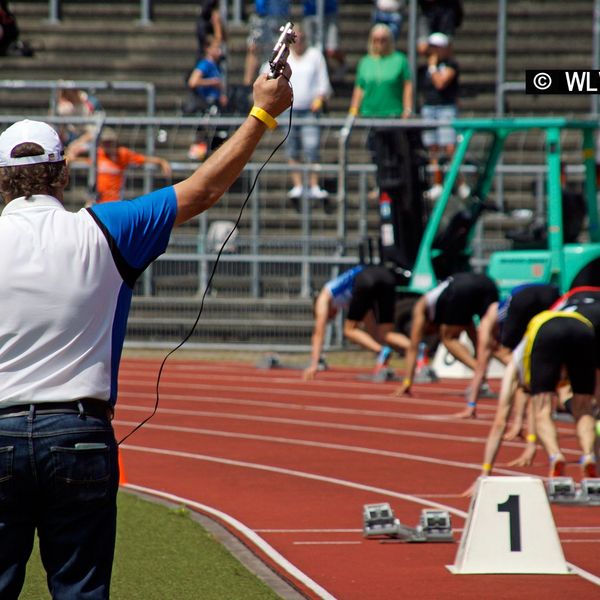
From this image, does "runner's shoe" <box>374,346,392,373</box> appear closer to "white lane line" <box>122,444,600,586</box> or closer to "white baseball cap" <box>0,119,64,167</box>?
"white lane line" <box>122,444,600,586</box>

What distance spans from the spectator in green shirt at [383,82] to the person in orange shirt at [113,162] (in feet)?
9.28

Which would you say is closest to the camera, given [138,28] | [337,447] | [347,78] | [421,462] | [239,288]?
[421,462]

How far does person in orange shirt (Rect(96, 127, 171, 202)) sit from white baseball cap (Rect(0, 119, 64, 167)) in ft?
47.5

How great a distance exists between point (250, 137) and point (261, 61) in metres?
17.3

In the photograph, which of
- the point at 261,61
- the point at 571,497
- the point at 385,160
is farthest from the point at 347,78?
the point at 571,497

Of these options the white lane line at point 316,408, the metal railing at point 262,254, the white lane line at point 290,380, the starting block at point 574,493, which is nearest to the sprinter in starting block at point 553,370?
the starting block at point 574,493

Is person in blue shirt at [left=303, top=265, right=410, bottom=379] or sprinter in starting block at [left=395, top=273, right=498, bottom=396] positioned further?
person in blue shirt at [left=303, top=265, right=410, bottom=379]

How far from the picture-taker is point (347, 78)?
2367 cm

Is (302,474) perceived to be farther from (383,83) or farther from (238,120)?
(383,83)

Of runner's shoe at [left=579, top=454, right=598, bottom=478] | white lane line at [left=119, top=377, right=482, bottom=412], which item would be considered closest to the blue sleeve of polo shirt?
runner's shoe at [left=579, top=454, right=598, bottom=478]

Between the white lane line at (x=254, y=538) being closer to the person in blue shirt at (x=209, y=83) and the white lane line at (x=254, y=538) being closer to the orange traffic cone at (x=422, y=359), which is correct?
the orange traffic cone at (x=422, y=359)

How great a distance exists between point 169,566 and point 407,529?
1417 millimetres

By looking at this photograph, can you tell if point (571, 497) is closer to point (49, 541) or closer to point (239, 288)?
point (49, 541)

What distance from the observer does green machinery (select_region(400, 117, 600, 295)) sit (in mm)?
16156
